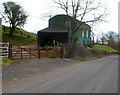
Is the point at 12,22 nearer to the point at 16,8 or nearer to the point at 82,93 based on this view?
the point at 16,8

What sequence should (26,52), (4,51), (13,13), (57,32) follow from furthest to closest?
(13,13)
(57,32)
(26,52)
(4,51)

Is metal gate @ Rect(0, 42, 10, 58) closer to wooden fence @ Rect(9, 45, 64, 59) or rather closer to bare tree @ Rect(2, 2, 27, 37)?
wooden fence @ Rect(9, 45, 64, 59)

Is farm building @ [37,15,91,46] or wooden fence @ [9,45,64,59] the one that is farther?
farm building @ [37,15,91,46]

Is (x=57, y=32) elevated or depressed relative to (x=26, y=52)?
elevated

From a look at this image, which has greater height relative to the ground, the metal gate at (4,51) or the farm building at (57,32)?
the farm building at (57,32)

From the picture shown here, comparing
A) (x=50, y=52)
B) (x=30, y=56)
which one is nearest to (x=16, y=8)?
(x=50, y=52)

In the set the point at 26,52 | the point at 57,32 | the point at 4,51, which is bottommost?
the point at 26,52

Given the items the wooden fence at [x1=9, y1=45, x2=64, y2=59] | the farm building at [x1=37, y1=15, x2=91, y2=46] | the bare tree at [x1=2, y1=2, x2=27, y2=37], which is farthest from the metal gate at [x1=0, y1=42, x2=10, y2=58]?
the bare tree at [x1=2, y1=2, x2=27, y2=37]

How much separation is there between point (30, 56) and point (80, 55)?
1106cm

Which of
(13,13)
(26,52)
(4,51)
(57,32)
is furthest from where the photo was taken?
(13,13)

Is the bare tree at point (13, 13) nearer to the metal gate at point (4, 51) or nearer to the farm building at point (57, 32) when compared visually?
the farm building at point (57, 32)

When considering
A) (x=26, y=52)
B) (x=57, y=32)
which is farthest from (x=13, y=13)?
(x=26, y=52)

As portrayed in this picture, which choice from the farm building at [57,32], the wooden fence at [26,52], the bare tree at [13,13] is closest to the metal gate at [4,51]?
the wooden fence at [26,52]

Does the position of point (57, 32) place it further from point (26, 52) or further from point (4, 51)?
point (4, 51)
